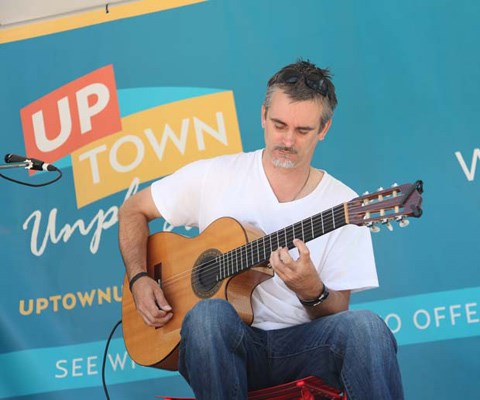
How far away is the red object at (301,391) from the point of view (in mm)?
1881

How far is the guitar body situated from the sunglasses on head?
0.42 m

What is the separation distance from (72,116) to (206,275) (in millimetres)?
1259

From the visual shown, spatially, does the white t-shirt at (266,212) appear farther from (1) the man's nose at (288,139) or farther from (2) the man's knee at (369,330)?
(2) the man's knee at (369,330)

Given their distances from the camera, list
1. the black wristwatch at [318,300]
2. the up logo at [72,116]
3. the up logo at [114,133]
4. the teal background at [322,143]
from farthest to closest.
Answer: the up logo at [72,116] → the up logo at [114,133] → the teal background at [322,143] → the black wristwatch at [318,300]

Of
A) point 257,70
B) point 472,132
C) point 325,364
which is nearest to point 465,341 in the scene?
point 472,132

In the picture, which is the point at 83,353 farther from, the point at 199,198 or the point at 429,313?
the point at 429,313

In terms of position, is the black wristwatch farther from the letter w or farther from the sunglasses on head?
the letter w

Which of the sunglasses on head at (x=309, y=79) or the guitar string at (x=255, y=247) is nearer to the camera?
the guitar string at (x=255, y=247)

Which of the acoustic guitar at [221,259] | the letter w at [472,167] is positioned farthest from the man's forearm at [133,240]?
the letter w at [472,167]

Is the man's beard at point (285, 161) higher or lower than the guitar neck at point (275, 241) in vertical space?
higher

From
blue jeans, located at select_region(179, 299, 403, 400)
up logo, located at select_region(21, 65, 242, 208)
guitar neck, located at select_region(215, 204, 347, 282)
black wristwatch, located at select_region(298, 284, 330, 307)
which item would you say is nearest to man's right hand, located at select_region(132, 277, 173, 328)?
guitar neck, located at select_region(215, 204, 347, 282)

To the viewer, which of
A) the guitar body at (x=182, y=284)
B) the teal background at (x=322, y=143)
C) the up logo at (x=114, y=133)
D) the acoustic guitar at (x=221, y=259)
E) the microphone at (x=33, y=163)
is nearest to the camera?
the acoustic guitar at (x=221, y=259)

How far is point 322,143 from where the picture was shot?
114 inches

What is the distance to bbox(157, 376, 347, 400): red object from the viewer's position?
1.88 meters
